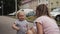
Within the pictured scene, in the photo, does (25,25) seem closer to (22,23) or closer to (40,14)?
(22,23)

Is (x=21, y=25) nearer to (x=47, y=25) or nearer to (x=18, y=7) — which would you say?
(x=47, y=25)

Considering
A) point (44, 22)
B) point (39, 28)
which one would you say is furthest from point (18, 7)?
point (39, 28)

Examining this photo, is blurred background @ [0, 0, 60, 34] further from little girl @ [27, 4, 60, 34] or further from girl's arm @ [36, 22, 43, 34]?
girl's arm @ [36, 22, 43, 34]

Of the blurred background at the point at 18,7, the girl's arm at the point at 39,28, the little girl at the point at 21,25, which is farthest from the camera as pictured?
the blurred background at the point at 18,7

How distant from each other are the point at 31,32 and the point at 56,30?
0.44 m

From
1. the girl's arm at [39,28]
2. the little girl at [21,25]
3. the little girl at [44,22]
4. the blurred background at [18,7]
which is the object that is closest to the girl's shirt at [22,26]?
the little girl at [21,25]

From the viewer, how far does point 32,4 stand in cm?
4228

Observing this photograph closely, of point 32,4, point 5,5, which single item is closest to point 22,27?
point 32,4

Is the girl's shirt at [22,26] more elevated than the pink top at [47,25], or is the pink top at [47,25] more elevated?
the pink top at [47,25]

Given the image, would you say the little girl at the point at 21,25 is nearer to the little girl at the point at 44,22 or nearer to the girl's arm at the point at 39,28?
the little girl at the point at 44,22

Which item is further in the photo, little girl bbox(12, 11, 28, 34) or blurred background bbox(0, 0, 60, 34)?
blurred background bbox(0, 0, 60, 34)

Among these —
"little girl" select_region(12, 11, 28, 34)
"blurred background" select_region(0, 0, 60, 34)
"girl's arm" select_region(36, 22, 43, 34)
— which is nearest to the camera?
"girl's arm" select_region(36, 22, 43, 34)

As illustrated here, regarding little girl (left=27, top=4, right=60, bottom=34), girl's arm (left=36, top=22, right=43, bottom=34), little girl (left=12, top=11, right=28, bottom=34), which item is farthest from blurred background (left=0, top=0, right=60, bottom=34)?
girl's arm (left=36, top=22, right=43, bottom=34)

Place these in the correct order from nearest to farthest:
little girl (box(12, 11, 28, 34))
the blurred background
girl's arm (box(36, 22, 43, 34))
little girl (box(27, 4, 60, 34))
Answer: girl's arm (box(36, 22, 43, 34)) → little girl (box(27, 4, 60, 34)) → little girl (box(12, 11, 28, 34)) → the blurred background
